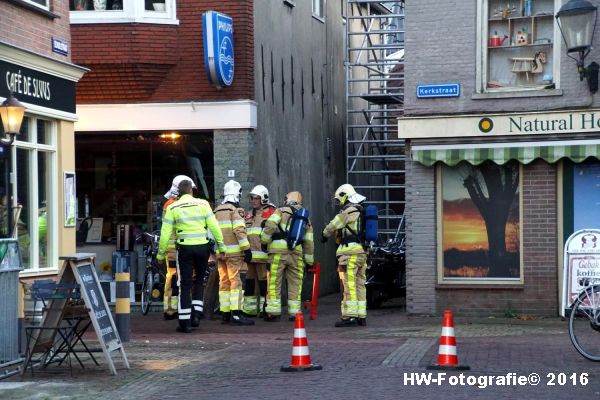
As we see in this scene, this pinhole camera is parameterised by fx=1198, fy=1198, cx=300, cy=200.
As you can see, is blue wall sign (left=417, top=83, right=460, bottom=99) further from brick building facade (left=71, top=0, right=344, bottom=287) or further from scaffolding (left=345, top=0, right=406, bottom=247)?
scaffolding (left=345, top=0, right=406, bottom=247)

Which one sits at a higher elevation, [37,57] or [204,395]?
[37,57]

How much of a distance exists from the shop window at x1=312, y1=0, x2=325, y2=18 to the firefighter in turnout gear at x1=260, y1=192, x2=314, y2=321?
28.7 feet

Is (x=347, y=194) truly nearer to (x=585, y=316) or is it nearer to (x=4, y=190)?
(x=4, y=190)

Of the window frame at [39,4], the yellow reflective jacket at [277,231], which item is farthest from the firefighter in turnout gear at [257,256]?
the window frame at [39,4]

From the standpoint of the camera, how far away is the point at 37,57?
52.0 ft

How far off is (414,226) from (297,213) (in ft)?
6.35

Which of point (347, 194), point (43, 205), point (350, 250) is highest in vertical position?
point (347, 194)

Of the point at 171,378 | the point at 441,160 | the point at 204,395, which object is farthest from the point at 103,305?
the point at 441,160

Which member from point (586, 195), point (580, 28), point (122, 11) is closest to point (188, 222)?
point (122, 11)

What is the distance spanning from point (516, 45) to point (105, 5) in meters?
6.83

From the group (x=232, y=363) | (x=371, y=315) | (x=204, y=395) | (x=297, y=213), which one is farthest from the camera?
(x=371, y=315)

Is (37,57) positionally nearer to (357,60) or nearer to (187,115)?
(187,115)

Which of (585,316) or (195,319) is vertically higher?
(585,316)

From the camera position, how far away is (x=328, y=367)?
11828mm
